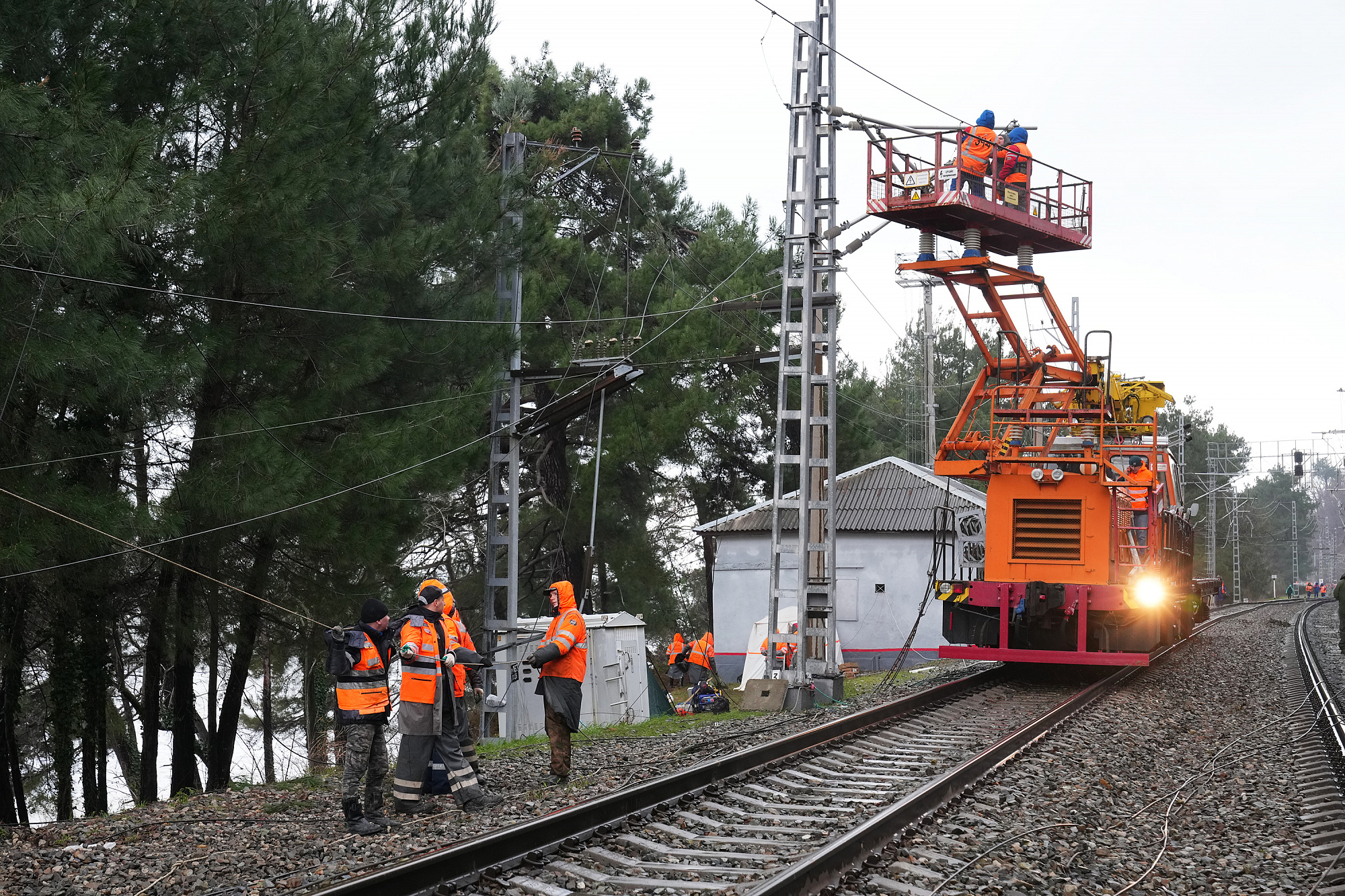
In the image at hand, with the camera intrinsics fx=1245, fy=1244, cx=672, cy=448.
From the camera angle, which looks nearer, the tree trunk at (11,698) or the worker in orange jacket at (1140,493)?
the tree trunk at (11,698)

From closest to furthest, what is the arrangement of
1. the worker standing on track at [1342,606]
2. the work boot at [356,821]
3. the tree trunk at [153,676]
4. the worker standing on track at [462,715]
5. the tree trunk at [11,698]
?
Result: the work boot at [356,821], the worker standing on track at [462,715], the tree trunk at [11,698], the tree trunk at [153,676], the worker standing on track at [1342,606]

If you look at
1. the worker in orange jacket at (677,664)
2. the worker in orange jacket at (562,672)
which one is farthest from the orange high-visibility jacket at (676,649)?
the worker in orange jacket at (562,672)

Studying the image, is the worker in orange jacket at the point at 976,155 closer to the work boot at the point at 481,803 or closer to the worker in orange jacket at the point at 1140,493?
the worker in orange jacket at the point at 1140,493

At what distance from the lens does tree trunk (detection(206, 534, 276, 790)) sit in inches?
600

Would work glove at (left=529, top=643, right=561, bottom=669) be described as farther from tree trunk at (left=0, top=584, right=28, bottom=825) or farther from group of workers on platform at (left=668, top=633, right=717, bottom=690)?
group of workers on platform at (left=668, top=633, right=717, bottom=690)

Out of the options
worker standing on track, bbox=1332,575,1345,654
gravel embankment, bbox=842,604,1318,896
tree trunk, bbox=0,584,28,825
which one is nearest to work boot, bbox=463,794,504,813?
gravel embankment, bbox=842,604,1318,896

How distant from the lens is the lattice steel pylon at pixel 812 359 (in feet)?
49.1

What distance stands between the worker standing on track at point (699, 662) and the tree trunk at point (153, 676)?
997 centimetres

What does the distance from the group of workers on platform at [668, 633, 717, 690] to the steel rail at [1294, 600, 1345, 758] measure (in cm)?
1009

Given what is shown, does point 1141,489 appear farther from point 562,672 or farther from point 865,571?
point 865,571

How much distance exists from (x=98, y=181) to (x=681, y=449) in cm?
2275

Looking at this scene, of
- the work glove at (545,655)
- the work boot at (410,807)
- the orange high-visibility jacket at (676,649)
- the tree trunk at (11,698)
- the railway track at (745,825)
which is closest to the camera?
the railway track at (745,825)

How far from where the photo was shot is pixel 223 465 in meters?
12.9

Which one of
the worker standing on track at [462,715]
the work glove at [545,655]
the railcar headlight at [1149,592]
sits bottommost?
the worker standing on track at [462,715]
